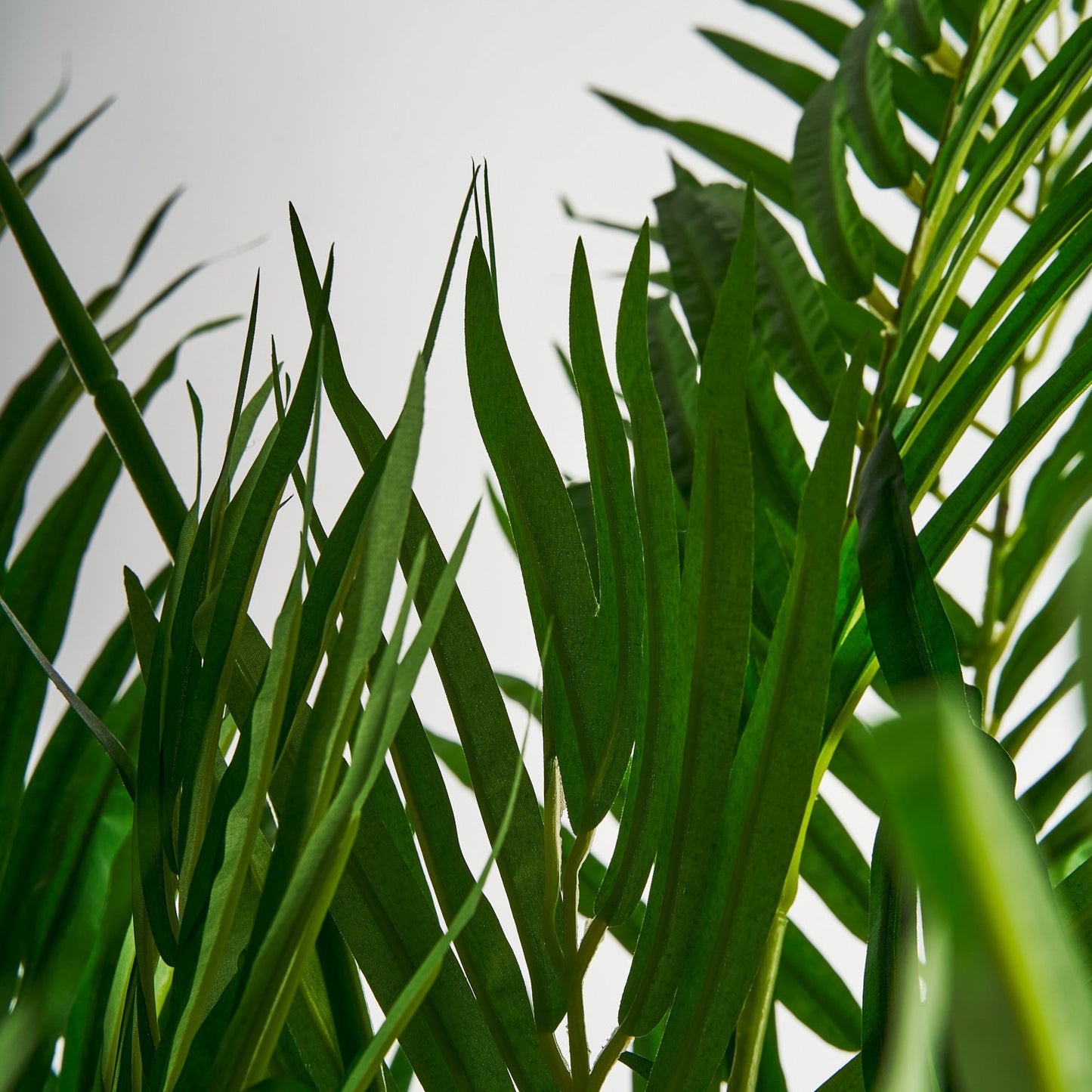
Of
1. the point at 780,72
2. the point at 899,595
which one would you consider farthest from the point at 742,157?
the point at 899,595

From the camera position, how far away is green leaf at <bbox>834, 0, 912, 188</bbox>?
0.29 metres

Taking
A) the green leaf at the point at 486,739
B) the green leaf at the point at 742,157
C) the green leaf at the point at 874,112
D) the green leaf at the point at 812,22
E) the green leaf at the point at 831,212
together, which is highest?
the green leaf at the point at 812,22

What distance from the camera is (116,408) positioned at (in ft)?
0.50

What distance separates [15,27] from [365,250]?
483 millimetres

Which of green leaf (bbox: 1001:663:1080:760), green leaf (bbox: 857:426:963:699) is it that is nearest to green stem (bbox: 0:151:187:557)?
green leaf (bbox: 857:426:963:699)

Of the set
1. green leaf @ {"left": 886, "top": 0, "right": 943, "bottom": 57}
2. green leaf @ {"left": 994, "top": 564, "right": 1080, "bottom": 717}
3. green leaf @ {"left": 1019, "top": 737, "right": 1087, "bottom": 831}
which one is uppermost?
green leaf @ {"left": 886, "top": 0, "right": 943, "bottom": 57}

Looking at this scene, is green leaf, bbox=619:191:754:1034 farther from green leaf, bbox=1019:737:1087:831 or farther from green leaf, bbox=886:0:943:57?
green leaf, bbox=886:0:943:57

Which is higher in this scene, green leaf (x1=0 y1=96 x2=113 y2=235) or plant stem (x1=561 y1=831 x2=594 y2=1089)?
green leaf (x1=0 y1=96 x2=113 y2=235)

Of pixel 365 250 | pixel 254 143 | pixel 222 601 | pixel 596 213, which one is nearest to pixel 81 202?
pixel 254 143

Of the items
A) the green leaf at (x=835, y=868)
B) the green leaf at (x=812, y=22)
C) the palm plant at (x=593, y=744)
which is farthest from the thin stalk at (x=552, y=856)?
the green leaf at (x=812, y=22)

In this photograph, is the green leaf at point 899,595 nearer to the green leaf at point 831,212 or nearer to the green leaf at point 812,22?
the green leaf at point 831,212

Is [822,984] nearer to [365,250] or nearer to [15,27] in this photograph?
[365,250]

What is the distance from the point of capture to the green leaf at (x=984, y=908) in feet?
0.16

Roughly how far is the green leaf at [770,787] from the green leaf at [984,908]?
0.06 m
